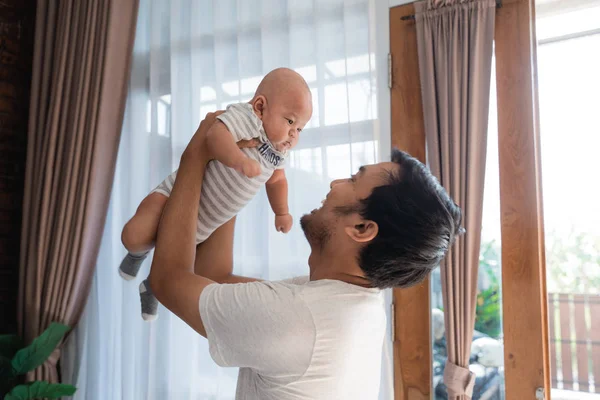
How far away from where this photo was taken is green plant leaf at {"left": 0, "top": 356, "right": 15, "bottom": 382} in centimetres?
229

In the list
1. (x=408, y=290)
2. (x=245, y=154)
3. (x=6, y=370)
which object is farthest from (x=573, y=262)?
(x=6, y=370)

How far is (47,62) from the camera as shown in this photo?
2730 mm

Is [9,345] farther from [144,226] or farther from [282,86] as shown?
[282,86]

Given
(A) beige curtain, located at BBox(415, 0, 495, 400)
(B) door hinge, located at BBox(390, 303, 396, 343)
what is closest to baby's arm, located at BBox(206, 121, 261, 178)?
(A) beige curtain, located at BBox(415, 0, 495, 400)

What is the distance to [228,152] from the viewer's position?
3.15 ft

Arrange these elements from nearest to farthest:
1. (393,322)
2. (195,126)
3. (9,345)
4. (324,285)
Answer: (324,285) < (393,322) < (9,345) < (195,126)

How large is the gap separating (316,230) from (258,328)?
282 mm

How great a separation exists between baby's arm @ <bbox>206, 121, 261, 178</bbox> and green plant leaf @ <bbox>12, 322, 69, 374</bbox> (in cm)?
172

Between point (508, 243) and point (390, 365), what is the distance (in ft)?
2.08

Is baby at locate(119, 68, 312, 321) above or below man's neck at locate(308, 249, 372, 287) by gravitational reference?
above

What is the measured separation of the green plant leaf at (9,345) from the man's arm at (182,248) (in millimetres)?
1803

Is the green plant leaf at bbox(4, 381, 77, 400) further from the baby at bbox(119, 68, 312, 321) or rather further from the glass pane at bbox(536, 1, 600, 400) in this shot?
the glass pane at bbox(536, 1, 600, 400)

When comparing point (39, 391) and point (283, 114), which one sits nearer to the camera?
point (283, 114)

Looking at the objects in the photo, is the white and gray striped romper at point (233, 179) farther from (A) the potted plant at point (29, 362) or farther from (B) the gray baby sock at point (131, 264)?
(A) the potted plant at point (29, 362)
